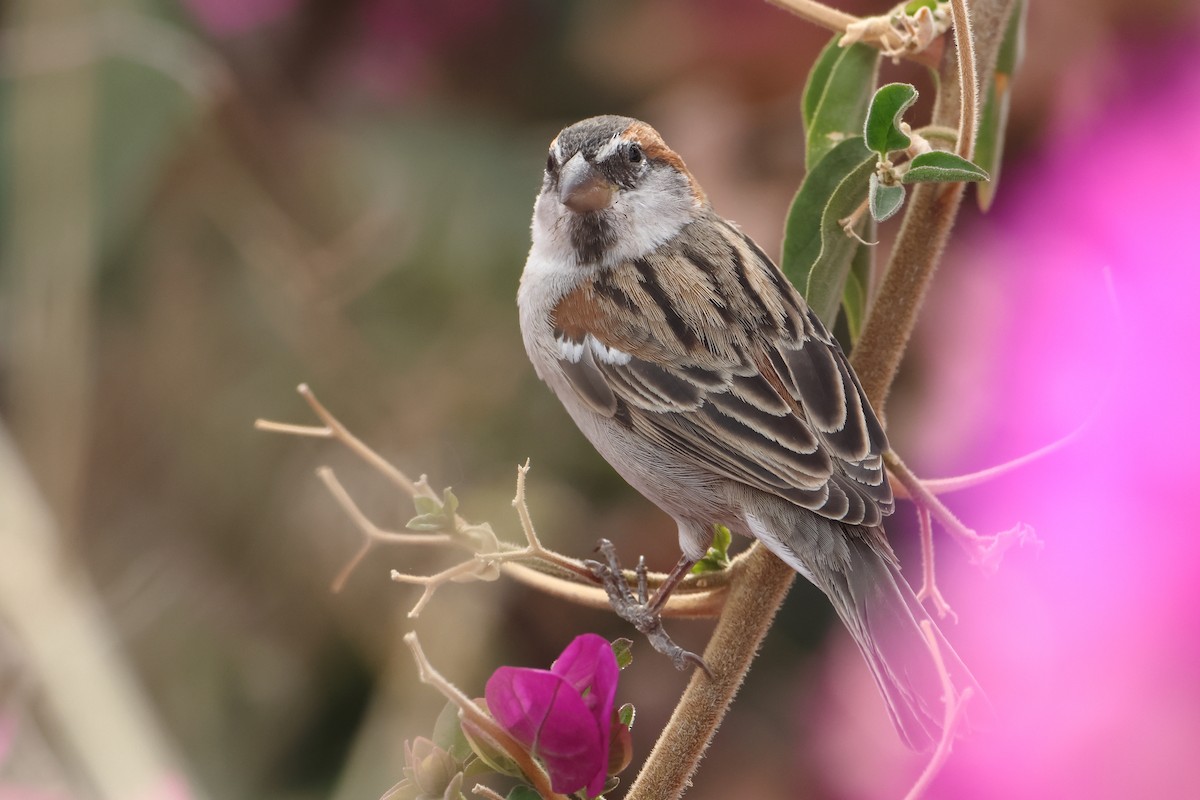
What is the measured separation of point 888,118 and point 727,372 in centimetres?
35

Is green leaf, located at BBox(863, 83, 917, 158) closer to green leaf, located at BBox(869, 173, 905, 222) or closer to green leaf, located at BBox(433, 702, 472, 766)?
green leaf, located at BBox(869, 173, 905, 222)

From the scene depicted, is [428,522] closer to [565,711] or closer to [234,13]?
[565,711]

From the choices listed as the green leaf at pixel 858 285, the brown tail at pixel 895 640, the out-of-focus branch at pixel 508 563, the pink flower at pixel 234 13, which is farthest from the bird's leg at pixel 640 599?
the pink flower at pixel 234 13

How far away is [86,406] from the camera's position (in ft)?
5.69

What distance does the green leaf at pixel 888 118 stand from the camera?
628 millimetres

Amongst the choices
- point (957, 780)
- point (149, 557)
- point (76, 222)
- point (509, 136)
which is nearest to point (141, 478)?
point (149, 557)

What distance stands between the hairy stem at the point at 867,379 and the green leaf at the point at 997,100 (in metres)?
0.04

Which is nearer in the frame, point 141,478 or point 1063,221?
point 1063,221

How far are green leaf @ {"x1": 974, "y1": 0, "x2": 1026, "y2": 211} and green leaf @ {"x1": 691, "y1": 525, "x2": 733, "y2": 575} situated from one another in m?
0.27

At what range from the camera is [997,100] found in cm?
87

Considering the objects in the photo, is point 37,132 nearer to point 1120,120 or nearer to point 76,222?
point 76,222

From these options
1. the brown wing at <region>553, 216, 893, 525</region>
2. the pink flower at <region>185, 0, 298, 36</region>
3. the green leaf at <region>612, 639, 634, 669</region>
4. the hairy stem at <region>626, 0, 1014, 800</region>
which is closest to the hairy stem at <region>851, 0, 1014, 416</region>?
the hairy stem at <region>626, 0, 1014, 800</region>

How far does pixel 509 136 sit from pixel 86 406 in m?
0.68

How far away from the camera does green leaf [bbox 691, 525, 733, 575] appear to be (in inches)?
31.1
